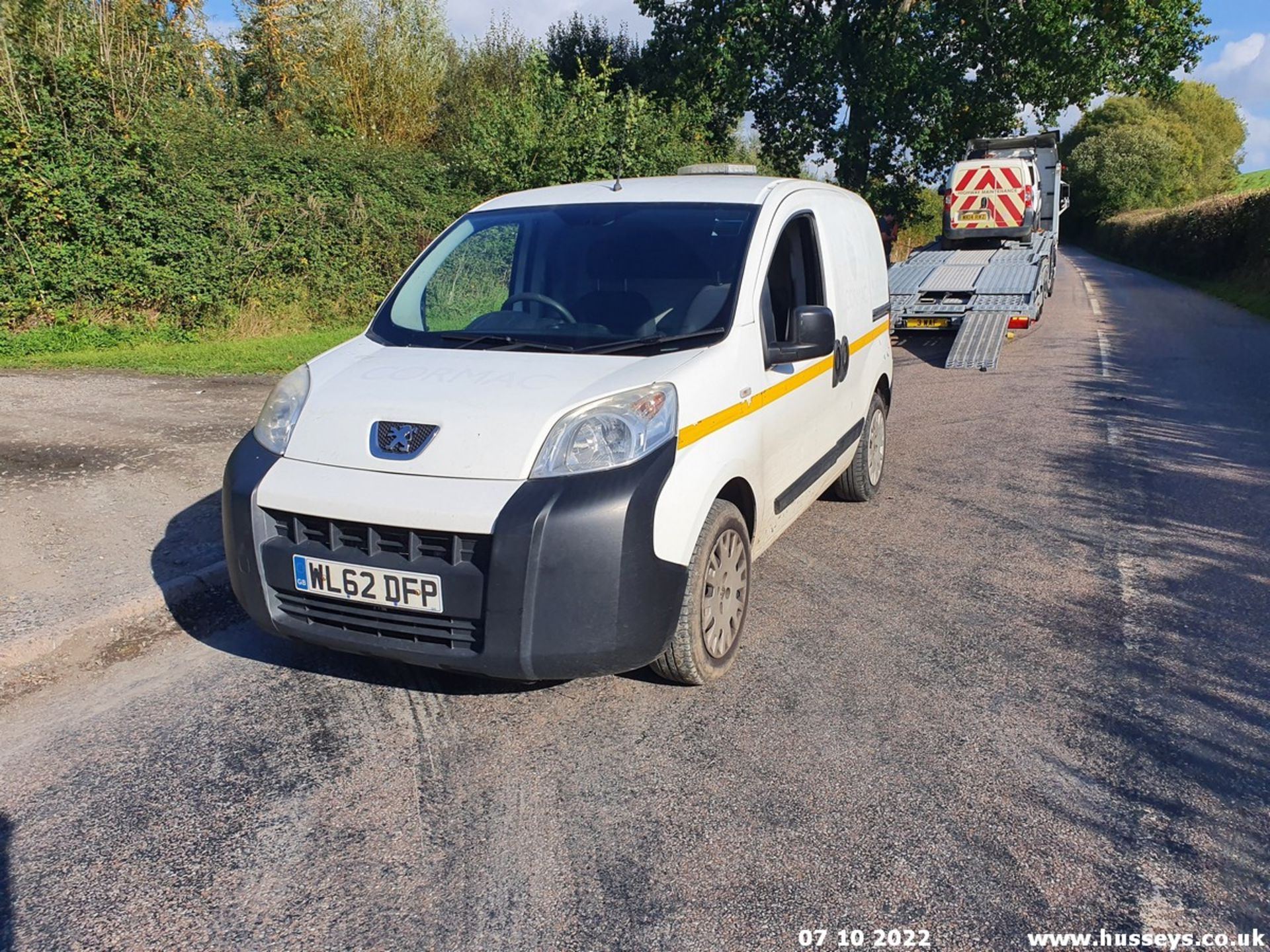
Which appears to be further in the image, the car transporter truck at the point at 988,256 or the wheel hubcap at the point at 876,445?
the car transporter truck at the point at 988,256

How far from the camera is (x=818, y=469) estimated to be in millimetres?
5199

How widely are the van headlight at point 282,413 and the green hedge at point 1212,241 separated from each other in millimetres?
23606

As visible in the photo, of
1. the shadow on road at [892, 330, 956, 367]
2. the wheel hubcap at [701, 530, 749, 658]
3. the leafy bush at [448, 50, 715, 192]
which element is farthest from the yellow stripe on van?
the leafy bush at [448, 50, 715, 192]

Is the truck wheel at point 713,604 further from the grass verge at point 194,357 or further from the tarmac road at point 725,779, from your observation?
the grass verge at point 194,357

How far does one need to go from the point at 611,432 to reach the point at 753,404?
896mm

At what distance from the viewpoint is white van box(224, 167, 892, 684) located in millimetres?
3334

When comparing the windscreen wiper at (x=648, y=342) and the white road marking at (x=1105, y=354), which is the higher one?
the windscreen wiper at (x=648, y=342)

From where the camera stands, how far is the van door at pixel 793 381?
14.5ft

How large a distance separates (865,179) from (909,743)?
2464 centimetres

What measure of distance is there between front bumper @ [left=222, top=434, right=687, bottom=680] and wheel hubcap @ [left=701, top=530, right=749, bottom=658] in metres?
0.32

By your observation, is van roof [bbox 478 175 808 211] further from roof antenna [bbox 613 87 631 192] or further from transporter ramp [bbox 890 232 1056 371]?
roof antenna [bbox 613 87 631 192]

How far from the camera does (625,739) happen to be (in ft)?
11.8

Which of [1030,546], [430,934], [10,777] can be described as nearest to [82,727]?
[10,777]

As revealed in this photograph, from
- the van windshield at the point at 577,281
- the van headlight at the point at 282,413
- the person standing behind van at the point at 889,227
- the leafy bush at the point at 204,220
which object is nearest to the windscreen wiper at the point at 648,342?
the van windshield at the point at 577,281
